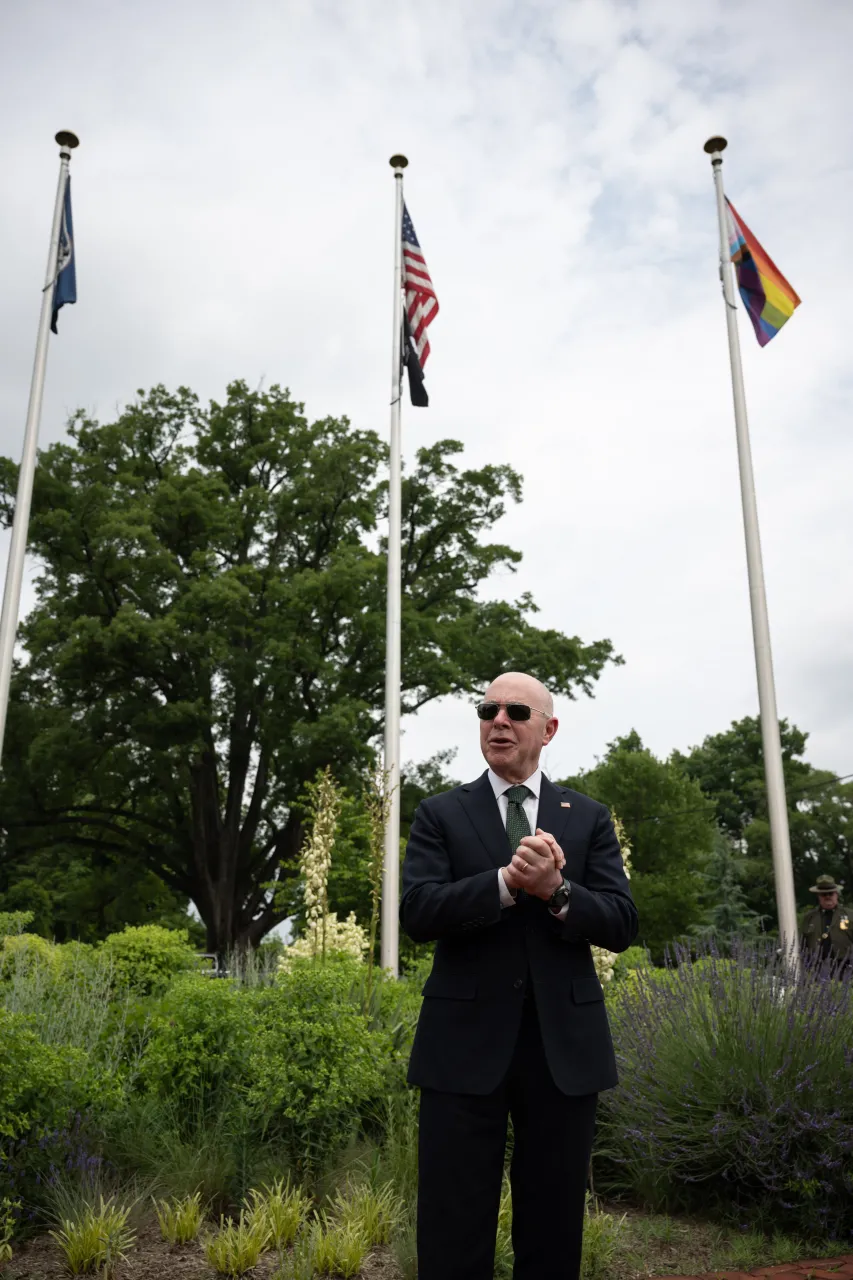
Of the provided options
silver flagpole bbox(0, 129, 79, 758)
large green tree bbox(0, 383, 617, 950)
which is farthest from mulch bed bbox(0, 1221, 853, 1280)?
large green tree bbox(0, 383, 617, 950)

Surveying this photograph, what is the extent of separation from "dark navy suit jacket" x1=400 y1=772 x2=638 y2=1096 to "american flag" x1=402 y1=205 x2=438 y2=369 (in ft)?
35.2

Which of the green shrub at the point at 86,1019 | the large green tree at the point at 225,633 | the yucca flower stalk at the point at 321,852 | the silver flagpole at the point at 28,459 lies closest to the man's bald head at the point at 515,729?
the green shrub at the point at 86,1019

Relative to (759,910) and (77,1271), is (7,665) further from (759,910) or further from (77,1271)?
(759,910)

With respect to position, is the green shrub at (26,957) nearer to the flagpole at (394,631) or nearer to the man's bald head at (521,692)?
the flagpole at (394,631)

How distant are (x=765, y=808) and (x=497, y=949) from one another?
150 ft

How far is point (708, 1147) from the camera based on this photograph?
480 centimetres

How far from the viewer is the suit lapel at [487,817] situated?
2.87m

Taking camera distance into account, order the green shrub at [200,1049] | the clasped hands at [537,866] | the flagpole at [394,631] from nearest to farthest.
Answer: the clasped hands at [537,866] < the green shrub at [200,1049] < the flagpole at [394,631]

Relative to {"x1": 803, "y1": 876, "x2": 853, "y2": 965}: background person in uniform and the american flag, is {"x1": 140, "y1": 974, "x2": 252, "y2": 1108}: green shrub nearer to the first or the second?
{"x1": 803, "y1": 876, "x2": 853, "y2": 965}: background person in uniform

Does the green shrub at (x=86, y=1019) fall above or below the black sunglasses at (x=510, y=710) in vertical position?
below

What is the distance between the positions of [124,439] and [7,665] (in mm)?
14593

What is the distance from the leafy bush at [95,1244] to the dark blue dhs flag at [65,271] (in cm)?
1105

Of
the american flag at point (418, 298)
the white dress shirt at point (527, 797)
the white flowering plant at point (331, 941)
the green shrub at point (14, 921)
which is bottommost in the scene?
the white flowering plant at point (331, 941)

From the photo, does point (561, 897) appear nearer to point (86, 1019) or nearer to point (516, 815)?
point (516, 815)
